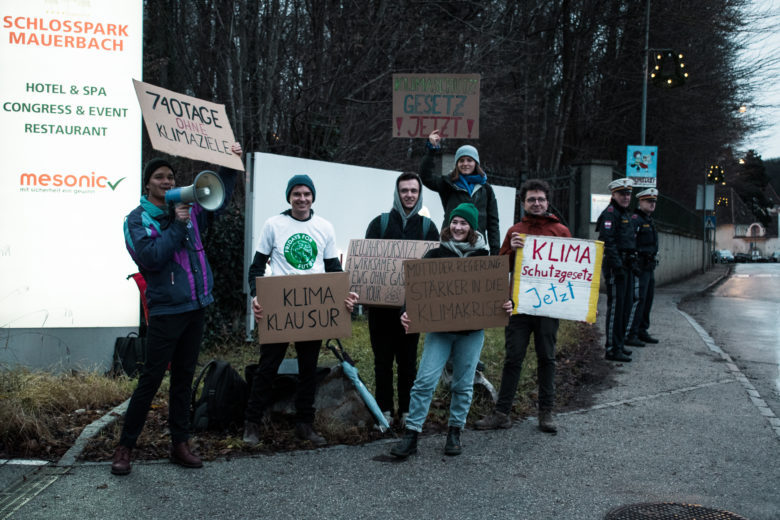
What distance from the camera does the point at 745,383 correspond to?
7133mm

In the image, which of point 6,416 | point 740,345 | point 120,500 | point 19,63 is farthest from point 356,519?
point 740,345

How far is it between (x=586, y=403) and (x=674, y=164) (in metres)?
25.6

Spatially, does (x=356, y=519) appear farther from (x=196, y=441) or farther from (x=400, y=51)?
(x=400, y=51)

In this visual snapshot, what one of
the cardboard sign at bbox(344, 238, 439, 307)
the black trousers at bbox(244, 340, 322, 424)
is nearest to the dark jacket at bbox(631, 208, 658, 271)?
the cardboard sign at bbox(344, 238, 439, 307)

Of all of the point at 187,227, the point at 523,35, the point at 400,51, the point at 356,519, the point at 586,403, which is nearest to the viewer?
the point at 356,519

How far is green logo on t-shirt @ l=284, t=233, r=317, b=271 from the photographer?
480 cm

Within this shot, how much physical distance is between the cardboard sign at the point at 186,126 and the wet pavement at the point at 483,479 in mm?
2070

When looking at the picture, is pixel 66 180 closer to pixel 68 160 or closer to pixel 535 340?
pixel 68 160

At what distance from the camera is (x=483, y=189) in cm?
559

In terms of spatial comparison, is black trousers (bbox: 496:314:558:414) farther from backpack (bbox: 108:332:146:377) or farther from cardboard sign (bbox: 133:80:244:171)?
backpack (bbox: 108:332:146:377)

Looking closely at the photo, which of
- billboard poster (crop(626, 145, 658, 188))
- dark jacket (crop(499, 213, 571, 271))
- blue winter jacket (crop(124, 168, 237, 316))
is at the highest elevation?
billboard poster (crop(626, 145, 658, 188))

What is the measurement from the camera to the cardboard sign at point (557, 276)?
5188 mm

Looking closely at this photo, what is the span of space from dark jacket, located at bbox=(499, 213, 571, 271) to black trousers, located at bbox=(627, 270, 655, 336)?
3.65m

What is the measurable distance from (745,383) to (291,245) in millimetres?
5221
